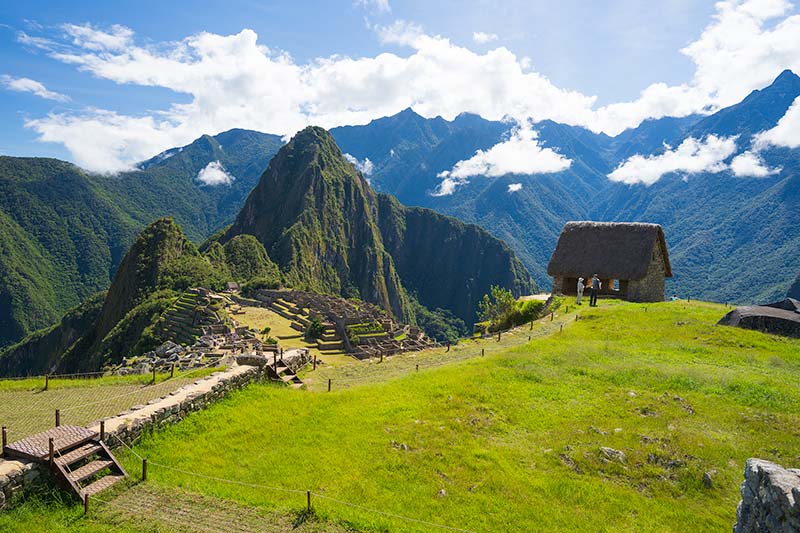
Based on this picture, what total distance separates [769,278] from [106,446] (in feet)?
461

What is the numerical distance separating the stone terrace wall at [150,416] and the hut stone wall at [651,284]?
866 inches

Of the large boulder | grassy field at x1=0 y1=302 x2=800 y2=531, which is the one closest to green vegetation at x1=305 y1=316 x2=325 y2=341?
grassy field at x1=0 y1=302 x2=800 y2=531

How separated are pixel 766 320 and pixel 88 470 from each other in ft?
69.8

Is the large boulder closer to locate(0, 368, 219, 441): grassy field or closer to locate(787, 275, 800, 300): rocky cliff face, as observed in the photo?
locate(0, 368, 219, 441): grassy field

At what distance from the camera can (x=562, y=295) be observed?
29.0 m

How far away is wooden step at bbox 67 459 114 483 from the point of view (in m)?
8.36

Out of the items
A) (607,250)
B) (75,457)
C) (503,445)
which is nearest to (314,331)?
(607,250)

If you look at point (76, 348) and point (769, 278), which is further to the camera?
point (769, 278)

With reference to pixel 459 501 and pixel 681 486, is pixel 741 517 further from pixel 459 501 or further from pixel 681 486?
pixel 459 501

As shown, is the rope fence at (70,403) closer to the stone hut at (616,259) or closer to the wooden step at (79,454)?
the wooden step at (79,454)

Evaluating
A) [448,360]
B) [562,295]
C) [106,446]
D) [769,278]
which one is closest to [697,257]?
[769,278]

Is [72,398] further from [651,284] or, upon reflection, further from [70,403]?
[651,284]

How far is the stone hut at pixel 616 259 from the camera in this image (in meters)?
28.1

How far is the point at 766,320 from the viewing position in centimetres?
1808
